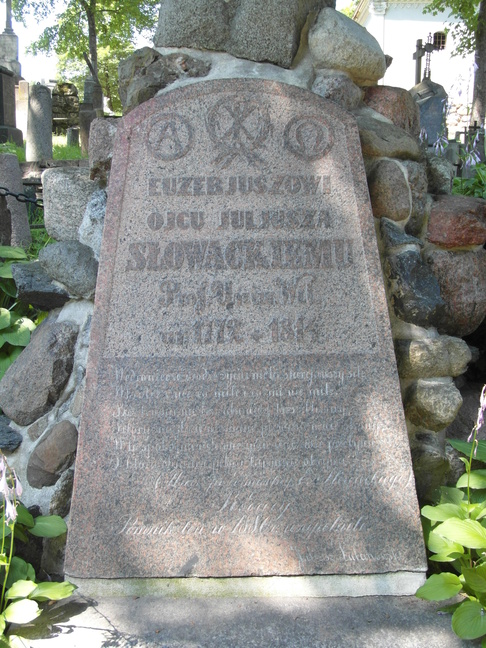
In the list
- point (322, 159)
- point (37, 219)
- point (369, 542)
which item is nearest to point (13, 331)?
point (322, 159)

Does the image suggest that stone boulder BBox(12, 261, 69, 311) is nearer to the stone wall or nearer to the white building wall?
the stone wall

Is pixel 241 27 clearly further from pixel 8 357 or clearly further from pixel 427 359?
pixel 8 357

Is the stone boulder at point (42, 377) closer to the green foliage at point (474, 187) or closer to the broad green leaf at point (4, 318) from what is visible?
the broad green leaf at point (4, 318)

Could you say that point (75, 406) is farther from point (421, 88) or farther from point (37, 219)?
point (421, 88)

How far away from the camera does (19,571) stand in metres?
1.99

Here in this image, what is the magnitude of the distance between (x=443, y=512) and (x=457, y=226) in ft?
3.98

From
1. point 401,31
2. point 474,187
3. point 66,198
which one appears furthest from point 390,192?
point 401,31

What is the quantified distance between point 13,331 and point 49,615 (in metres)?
1.55

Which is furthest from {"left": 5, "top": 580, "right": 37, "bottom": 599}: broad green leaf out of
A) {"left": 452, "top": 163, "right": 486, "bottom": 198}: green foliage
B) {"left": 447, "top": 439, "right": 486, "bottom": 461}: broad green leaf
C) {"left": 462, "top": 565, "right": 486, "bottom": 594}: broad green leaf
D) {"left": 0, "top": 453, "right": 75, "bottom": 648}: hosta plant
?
{"left": 452, "top": 163, "right": 486, "bottom": 198}: green foliage

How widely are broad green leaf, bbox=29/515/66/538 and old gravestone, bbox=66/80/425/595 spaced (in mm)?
51

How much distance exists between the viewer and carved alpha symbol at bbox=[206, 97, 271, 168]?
2416mm

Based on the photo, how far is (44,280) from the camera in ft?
9.27

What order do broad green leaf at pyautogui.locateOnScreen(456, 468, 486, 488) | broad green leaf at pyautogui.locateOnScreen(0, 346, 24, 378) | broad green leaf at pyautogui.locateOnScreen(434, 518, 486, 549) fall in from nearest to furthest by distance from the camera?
broad green leaf at pyautogui.locateOnScreen(434, 518, 486, 549), broad green leaf at pyautogui.locateOnScreen(456, 468, 486, 488), broad green leaf at pyautogui.locateOnScreen(0, 346, 24, 378)

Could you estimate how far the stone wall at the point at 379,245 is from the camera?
243cm
